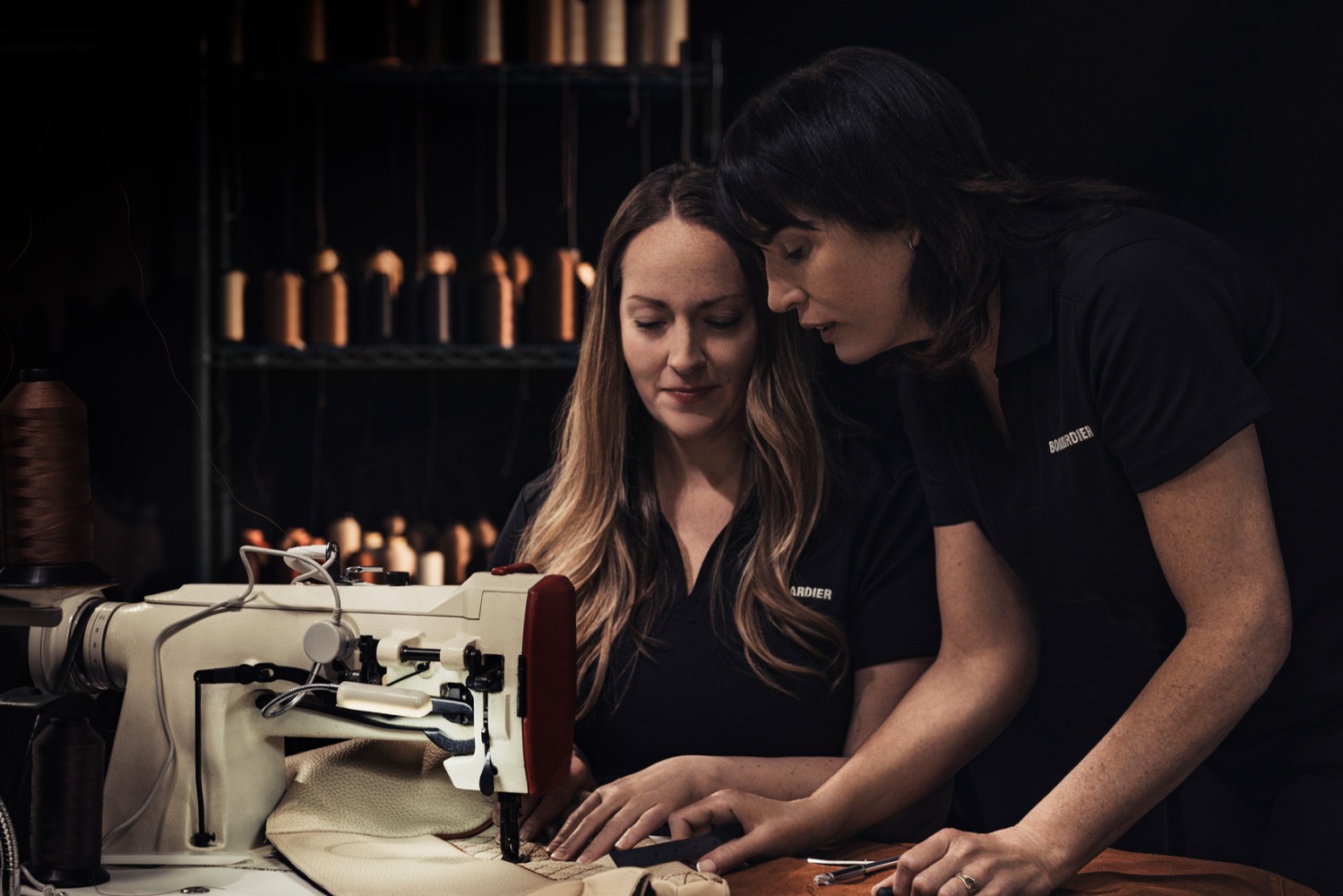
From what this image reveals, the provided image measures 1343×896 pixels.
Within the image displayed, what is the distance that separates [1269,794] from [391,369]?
2.00m

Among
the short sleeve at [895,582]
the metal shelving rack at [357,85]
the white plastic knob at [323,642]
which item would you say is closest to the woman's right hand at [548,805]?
the white plastic knob at [323,642]

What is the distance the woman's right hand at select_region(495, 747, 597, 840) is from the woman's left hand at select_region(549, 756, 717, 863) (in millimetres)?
37

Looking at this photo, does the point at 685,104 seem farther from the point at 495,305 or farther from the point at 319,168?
the point at 319,168

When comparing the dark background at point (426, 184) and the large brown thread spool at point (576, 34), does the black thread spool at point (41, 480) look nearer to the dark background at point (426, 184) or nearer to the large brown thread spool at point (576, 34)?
the dark background at point (426, 184)

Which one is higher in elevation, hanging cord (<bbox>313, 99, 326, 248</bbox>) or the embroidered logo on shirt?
hanging cord (<bbox>313, 99, 326, 248</bbox>)

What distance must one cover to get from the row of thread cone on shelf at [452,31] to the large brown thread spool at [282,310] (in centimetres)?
46

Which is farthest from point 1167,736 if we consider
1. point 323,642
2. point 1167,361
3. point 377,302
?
point 377,302

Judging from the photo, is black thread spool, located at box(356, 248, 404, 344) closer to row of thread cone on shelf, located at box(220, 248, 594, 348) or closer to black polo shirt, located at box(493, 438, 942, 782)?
row of thread cone on shelf, located at box(220, 248, 594, 348)

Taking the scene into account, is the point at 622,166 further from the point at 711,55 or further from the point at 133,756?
the point at 133,756

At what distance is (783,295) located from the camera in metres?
1.37

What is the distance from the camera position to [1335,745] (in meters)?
1.28

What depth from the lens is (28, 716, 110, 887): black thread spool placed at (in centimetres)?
111

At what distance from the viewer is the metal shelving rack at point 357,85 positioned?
247cm

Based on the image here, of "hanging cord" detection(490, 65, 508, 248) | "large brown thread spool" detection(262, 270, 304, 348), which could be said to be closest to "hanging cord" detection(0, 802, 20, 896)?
"large brown thread spool" detection(262, 270, 304, 348)
